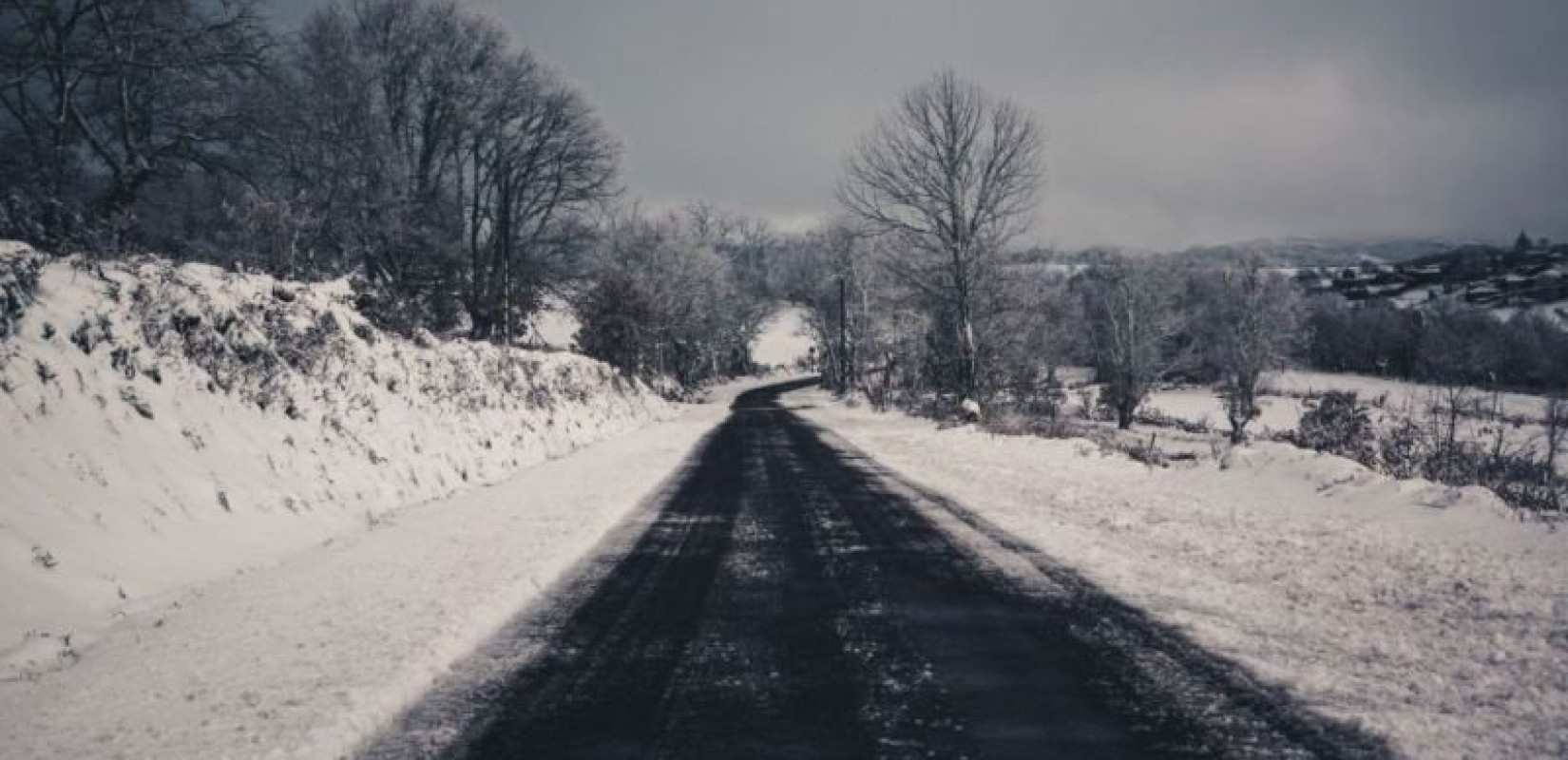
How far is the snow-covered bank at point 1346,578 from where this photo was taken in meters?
3.40

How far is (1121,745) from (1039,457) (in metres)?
10.7

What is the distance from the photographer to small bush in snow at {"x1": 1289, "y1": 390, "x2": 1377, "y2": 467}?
41.8 feet

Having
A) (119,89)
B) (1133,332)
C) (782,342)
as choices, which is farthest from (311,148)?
(782,342)

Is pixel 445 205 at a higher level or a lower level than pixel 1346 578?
higher

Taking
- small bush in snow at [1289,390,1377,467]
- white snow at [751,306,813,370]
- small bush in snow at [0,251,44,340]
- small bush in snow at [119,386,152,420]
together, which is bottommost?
small bush in snow at [1289,390,1377,467]

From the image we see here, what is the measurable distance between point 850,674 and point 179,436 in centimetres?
640

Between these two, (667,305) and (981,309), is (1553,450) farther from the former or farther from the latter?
(667,305)

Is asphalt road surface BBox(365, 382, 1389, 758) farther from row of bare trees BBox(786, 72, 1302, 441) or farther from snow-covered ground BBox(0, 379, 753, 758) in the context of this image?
row of bare trees BBox(786, 72, 1302, 441)

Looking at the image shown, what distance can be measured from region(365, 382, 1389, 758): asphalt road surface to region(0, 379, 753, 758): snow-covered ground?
0.30 m

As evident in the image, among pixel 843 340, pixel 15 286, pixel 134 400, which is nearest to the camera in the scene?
pixel 15 286

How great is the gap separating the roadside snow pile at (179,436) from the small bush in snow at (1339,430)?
13396 mm

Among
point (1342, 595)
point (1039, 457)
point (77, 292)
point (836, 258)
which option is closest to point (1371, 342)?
point (836, 258)

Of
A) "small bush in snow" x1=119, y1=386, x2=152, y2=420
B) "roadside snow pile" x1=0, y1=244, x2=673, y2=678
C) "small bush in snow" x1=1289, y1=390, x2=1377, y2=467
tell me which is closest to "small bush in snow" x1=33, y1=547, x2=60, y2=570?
"roadside snow pile" x1=0, y1=244, x2=673, y2=678

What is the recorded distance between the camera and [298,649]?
4.32m
